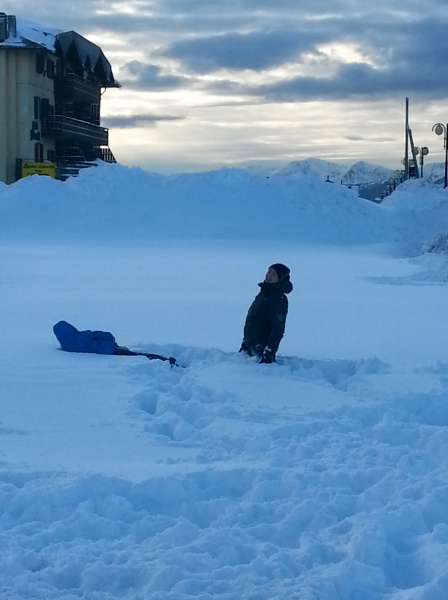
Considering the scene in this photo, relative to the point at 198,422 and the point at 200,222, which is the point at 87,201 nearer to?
the point at 200,222

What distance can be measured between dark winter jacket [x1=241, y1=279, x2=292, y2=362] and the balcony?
1382 inches

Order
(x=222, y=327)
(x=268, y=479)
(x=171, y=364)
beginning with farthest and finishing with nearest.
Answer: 1. (x=222, y=327)
2. (x=171, y=364)
3. (x=268, y=479)

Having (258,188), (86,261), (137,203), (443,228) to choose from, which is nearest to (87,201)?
(137,203)

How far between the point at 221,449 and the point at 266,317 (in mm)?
2667

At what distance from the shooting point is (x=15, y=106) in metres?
39.0

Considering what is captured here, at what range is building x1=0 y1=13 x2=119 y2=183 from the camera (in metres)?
38.4

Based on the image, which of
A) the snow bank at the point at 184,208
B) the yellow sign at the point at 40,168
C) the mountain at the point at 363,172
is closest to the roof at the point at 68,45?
the yellow sign at the point at 40,168

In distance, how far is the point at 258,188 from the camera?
27.5 metres

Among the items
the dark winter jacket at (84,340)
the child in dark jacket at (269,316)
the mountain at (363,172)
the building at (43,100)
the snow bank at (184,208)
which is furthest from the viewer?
the mountain at (363,172)

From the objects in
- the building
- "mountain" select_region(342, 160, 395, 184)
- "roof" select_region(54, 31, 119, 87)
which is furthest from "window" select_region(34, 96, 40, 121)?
"mountain" select_region(342, 160, 395, 184)

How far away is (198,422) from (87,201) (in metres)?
21.2

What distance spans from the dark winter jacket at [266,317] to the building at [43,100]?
2826 cm

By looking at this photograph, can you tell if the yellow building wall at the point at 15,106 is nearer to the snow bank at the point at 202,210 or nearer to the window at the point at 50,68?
the window at the point at 50,68

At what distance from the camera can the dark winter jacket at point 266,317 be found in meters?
7.28
